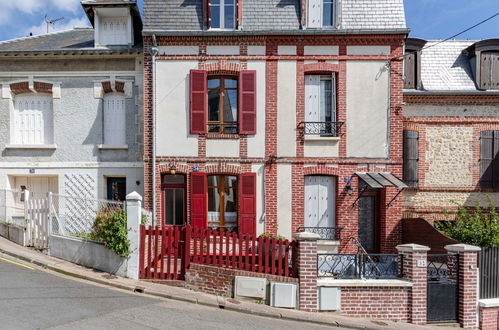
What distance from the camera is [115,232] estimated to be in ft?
24.3

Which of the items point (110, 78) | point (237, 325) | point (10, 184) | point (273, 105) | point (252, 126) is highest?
point (110, 78)

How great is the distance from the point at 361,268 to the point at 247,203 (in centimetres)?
415

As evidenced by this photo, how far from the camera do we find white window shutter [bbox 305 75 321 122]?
10.5 metres

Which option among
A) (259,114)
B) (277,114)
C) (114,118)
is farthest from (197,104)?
(114,118)

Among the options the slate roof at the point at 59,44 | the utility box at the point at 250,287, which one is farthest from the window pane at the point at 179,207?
the slate roof at the point at 59,44

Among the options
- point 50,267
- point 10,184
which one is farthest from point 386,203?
point 10,184

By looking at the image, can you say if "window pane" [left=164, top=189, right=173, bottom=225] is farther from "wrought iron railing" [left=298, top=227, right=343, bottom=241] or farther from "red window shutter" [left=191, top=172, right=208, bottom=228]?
"wrought iron railing" [left=298, top=227, right=343, bottom=241]

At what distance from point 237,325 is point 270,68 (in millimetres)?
7507

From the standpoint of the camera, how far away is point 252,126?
33.6 feet

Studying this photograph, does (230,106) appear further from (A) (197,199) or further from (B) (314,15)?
(B) (314,15)

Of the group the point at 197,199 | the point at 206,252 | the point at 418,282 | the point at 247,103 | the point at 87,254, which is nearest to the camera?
the point at 418,282

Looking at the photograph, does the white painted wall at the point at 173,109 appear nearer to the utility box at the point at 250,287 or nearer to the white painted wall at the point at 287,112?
the white painted wall at the point at 287,112

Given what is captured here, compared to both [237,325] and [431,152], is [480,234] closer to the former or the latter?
[431,152]

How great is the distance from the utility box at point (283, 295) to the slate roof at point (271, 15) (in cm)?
756
